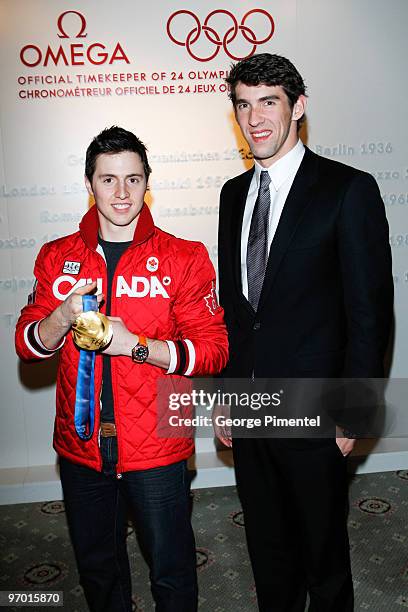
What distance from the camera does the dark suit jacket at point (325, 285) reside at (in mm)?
1715

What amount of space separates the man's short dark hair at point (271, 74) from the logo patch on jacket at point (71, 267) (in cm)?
72

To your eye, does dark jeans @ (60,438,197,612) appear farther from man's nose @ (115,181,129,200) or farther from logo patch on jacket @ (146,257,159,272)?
man's nose @ (115,181,129,200)

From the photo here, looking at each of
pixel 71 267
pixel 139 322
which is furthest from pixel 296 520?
pixel 71 267

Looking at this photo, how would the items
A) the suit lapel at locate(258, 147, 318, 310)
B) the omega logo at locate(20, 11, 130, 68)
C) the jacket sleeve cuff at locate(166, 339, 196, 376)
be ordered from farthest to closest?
the omega logo at locate(20, 11, 130, 68) < the suit lapel at locate(258, 147, 318, 310) < the jacket sleeve cuff at locate(166, 339, 196, 376)

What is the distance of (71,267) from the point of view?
1.76 meters

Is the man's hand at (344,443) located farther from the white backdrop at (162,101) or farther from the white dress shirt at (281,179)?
the white backdrop at (162,101)

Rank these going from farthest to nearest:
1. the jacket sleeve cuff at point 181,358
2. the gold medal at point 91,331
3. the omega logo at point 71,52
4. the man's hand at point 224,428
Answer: the omega logo at point 71,52 < the man's hand at point 224,428 < the jacket sleeve cuff at point 181,358 < the gold medal at point 91,331

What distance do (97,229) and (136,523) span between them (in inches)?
33.5

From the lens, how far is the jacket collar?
5.71ft

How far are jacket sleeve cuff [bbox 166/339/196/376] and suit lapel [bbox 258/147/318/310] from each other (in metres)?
0.28

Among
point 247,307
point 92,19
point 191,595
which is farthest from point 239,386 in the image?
point 92,19

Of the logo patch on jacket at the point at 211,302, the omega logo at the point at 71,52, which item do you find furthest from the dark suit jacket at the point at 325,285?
the omega logo at the point at 71,52

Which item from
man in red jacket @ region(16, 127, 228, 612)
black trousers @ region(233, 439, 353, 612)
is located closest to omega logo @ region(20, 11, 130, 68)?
man in red jacket @ region(16, 127, 228, 612)

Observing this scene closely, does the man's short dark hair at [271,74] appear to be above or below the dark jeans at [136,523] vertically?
above
